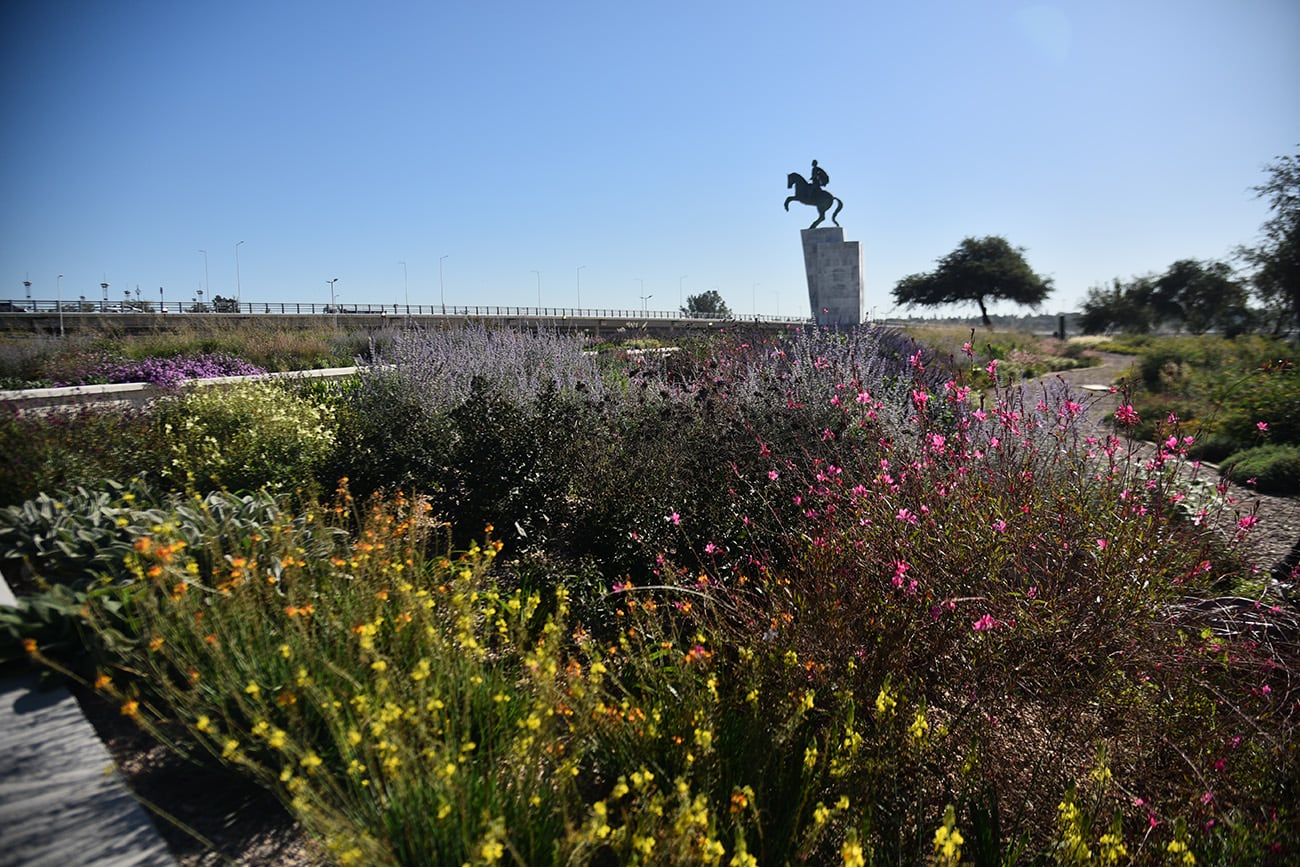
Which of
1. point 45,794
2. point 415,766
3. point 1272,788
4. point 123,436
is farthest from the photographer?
point 123,436

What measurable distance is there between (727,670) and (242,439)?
16.2ft

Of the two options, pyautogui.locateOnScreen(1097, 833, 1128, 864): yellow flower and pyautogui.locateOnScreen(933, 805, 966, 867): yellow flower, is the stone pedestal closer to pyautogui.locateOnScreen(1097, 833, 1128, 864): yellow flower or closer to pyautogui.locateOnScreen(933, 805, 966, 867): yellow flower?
pyautogui.locateOnScreen(1097, 833, 1128, 864): yellow flower

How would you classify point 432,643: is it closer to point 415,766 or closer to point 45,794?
point 415,766

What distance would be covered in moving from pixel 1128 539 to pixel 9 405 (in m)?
8.29

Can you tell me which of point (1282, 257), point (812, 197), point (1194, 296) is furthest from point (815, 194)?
point (1194, 296)

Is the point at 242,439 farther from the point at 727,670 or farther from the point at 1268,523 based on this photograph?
the point at 1268,523

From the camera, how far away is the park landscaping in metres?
1.93

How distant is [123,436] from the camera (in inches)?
228

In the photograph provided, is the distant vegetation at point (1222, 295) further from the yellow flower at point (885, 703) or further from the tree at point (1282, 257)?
the yellow flower at point (885, 703)

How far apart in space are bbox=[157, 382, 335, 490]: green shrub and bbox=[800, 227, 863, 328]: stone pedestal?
1702cm

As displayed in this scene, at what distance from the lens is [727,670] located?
283 centimetres

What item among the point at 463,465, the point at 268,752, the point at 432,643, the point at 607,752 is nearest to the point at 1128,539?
the point at 607,752

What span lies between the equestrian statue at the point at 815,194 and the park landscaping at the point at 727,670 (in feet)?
62.4

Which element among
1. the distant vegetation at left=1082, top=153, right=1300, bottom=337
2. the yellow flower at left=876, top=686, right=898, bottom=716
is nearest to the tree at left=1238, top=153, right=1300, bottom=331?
the distant vegetation at left=1082, top=153, right=1300, bottom=337
